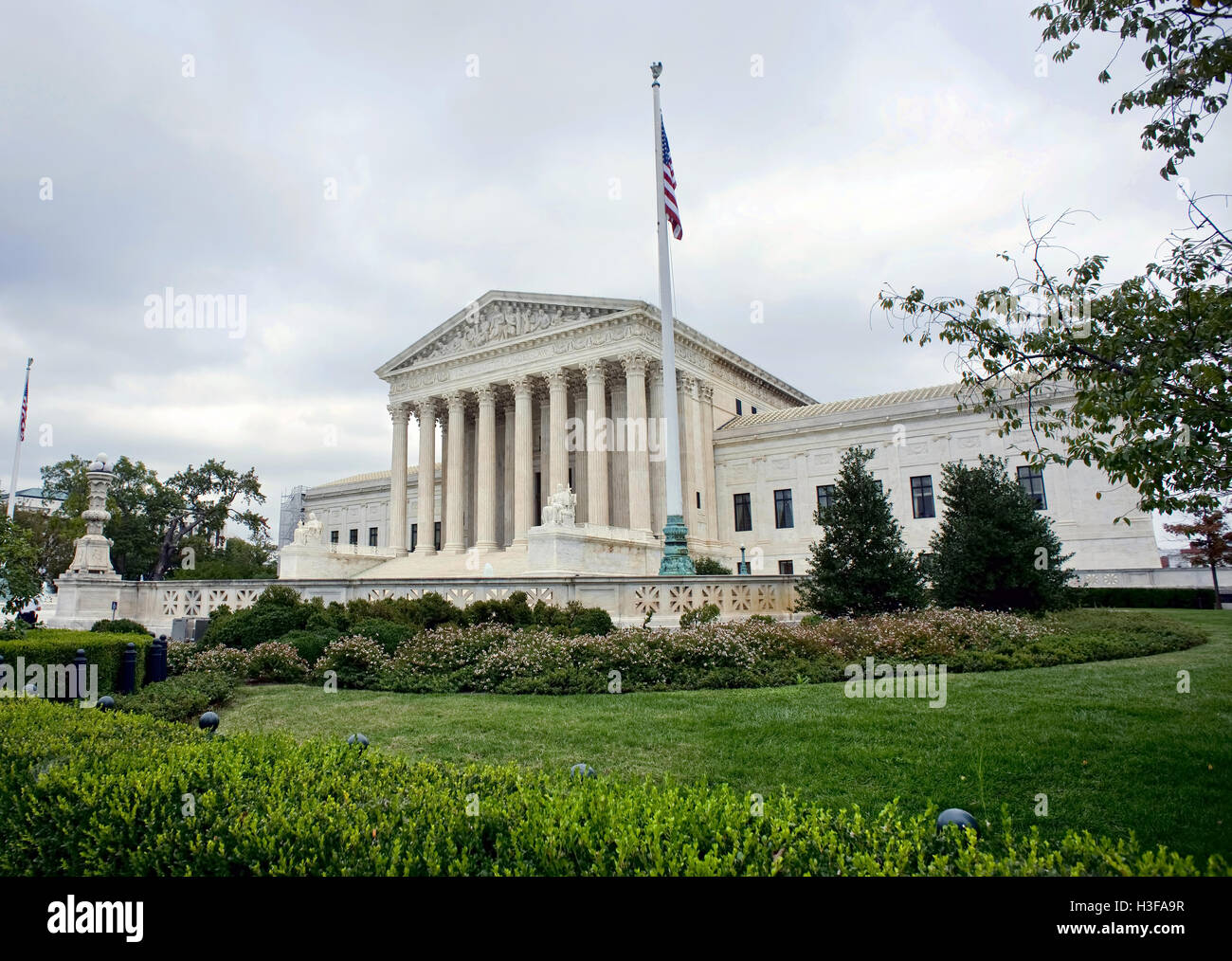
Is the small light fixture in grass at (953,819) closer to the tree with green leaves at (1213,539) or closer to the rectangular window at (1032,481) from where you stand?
the tree with green leaves at (1213,539)

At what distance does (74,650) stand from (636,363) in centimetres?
3326

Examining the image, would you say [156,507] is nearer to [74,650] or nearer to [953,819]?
[74,650]

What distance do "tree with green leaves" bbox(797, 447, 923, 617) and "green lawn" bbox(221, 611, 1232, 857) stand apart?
23.5ft

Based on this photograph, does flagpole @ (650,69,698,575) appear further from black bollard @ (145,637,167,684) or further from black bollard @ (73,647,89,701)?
black bollard @ (73,647,89,701)

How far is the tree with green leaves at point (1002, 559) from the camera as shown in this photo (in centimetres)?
2072

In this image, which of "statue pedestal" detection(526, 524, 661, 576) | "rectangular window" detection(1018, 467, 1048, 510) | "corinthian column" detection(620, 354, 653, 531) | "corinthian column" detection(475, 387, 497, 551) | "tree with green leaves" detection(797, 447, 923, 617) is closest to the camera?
"tree with green leaves" detection(797, 447, 923, 617)

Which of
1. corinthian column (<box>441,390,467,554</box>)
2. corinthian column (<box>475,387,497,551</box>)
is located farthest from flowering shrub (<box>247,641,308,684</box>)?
corinthian column (<box>441,390,467,554</box>)

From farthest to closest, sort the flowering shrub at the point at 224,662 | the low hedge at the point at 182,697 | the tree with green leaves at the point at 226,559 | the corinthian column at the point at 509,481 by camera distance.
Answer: the corinthian column at the point at 509,481
the tree with green leaves at the point at 226,559
the flowering shrub at the point at 224,662
the low hedge at the point at 182,697

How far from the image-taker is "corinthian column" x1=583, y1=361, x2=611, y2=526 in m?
43.5

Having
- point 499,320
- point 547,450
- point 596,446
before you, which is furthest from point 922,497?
point 499,320

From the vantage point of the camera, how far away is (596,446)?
4438cm

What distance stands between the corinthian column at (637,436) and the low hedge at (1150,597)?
2132cm

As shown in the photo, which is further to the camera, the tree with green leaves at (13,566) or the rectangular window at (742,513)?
the rectangular window at (742,513)

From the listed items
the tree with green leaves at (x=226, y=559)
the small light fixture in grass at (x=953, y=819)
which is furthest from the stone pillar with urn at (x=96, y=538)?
the small light fixture in grass at (x=953, y=819)
